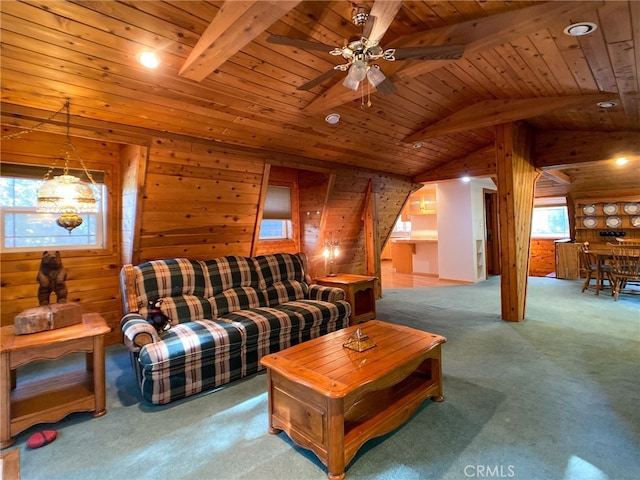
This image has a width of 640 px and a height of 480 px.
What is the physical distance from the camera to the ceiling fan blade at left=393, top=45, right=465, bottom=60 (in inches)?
76.4

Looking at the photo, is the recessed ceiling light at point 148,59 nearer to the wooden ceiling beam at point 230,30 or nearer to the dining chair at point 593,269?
the wooden ceiling beam at point 230,30

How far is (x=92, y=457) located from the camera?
1841 mm

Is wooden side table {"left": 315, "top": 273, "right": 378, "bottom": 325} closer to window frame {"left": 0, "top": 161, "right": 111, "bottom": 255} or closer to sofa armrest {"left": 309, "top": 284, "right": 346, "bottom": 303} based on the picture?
sofa armrest {"left": 309, "top": 284, "right": 346, "bottom": 303}

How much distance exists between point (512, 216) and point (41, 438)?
4.80m

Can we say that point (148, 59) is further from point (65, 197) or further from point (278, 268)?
point (278, 268)

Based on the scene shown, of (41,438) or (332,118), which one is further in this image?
(332,118)

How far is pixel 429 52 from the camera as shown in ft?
6.49

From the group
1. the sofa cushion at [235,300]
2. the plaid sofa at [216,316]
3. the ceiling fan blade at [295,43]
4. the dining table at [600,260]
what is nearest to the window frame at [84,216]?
the plaid sofa at [216,316]

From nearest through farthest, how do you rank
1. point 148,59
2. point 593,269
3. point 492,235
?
point 148,59 → point 593,269 → point 492,235

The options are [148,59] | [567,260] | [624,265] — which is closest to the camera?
[148,59]

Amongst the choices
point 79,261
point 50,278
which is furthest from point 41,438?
point 79,261

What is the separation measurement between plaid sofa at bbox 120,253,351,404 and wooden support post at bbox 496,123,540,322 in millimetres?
2169

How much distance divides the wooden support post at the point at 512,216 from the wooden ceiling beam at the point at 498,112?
248mm

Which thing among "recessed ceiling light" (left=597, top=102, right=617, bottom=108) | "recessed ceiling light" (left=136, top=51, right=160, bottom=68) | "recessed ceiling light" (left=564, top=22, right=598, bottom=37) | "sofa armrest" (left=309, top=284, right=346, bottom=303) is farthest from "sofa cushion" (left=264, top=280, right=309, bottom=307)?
"recessed ceiling light" (left=597, top=102, right=617, bottom=108)
